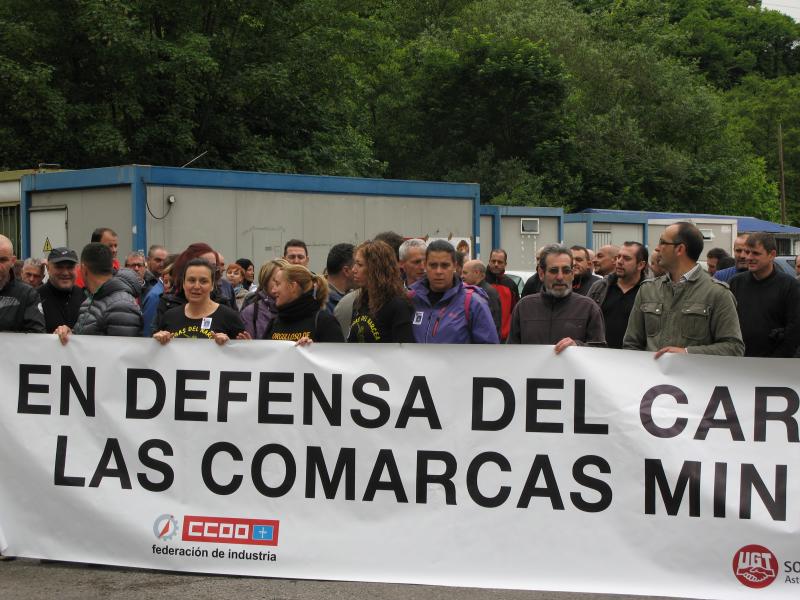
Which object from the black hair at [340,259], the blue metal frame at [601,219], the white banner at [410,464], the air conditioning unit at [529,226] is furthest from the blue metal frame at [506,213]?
the white banner at [410,464]

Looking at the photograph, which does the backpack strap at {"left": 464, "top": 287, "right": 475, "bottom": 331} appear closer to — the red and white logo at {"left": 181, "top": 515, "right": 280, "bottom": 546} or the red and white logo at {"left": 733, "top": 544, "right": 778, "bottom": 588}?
the red and white logo at {"left": 181, "top": 515, "right": 280, "bottom": 546}

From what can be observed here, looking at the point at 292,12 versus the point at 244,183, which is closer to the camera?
the point at 244,183

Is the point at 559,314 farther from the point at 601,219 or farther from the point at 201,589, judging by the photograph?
the point at 601,219

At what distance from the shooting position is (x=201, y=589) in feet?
20.0

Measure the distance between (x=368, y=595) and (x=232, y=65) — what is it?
2663 centimetres

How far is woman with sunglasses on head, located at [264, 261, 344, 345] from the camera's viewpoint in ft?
21.7

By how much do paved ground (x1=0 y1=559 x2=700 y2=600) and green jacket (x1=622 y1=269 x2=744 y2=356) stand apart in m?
1.38

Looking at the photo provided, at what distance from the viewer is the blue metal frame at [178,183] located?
15852 mm

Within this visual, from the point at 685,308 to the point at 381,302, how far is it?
170 cm

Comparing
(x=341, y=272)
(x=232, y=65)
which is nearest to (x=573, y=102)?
(x=232, y=65)

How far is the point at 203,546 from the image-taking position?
609 cm

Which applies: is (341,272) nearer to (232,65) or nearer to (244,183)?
(244,183)

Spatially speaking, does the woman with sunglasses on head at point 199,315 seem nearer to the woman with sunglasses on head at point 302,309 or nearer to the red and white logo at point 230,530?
the woman with sunglasses on head at point 302,309

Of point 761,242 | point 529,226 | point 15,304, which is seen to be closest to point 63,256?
point 15,304
